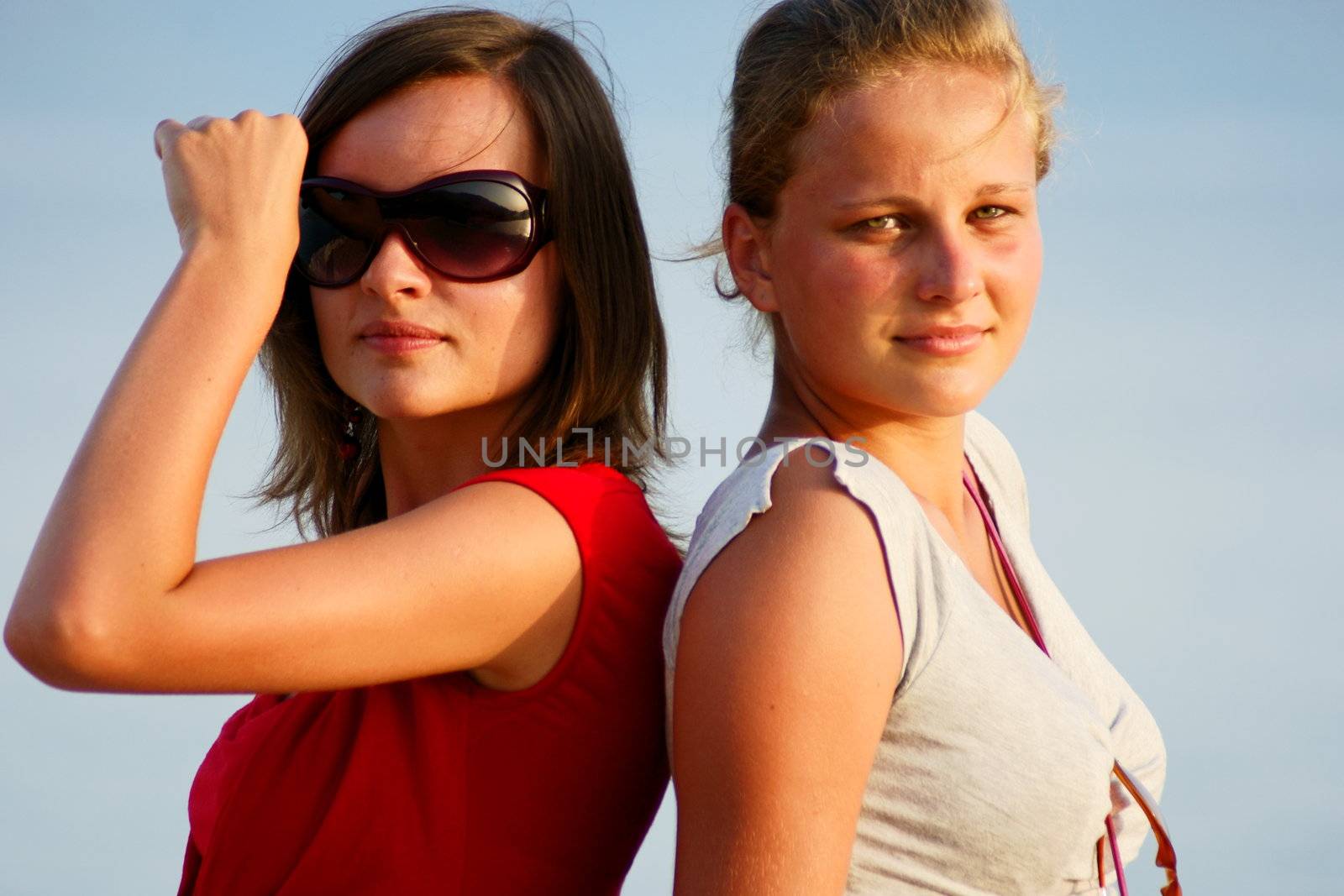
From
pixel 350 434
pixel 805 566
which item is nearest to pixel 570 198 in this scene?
pixel 350 434

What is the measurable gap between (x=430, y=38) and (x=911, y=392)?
1.18 metres

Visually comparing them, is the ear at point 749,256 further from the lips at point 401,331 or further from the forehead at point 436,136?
the lips at point 401,331

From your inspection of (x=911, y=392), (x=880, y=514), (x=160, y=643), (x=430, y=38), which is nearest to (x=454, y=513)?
(x=160, y=643)

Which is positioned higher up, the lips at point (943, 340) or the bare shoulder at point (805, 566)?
the lips at point (943, 340)

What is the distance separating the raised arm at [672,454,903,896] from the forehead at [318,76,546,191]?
1.02 meters

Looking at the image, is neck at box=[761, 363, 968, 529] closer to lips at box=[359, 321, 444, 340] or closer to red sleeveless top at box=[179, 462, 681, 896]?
red sleeveless top at box=[179, 462, 681, 896]

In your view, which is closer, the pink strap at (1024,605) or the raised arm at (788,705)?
the raised arm at (788,705)

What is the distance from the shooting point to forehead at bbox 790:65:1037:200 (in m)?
2.61

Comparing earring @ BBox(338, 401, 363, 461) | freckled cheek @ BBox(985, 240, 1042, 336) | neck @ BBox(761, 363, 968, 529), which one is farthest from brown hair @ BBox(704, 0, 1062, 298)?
earring @ BBox(338, 401, 363, 461)

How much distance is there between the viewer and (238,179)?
8.28 ft

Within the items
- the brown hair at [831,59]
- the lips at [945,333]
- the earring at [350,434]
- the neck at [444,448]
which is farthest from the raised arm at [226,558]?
the earring at [350,434]

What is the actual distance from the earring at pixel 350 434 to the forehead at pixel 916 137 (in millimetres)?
1267

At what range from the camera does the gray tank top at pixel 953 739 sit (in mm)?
2328

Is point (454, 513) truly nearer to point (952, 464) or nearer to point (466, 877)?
point (466, 877)
